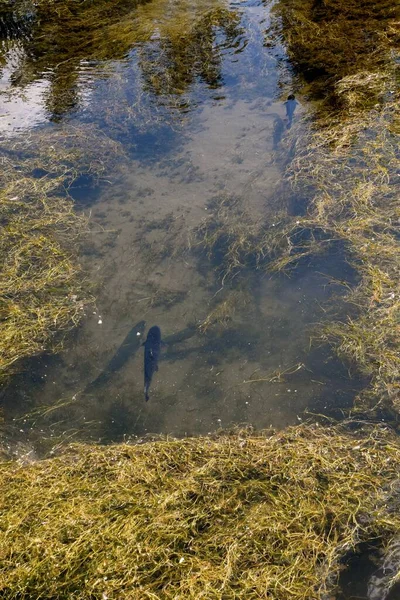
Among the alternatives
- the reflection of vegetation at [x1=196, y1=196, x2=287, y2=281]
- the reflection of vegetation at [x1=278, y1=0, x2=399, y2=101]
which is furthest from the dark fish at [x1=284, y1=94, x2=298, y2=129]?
the reflection of vegetation at [x1=196, y1=196, x2=287, y2=281]

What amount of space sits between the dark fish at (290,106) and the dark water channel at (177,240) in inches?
4.1

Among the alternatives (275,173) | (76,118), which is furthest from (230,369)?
(76,118)

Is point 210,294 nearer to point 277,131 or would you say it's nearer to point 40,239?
point 40,239

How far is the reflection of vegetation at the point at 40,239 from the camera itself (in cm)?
416

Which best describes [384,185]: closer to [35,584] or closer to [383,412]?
[383,412]

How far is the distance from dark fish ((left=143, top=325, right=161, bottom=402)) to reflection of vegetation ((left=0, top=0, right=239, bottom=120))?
14.4 ft

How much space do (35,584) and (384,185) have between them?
4.75m

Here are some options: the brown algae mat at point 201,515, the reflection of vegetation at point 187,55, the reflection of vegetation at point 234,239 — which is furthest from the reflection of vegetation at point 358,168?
the reflection of vegetation at point 187,55

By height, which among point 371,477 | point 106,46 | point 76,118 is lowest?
point 371,477

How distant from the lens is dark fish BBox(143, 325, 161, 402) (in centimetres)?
→ 375

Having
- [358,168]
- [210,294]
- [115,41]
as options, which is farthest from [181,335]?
[115,41]

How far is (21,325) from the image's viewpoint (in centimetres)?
416

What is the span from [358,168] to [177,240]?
228cm

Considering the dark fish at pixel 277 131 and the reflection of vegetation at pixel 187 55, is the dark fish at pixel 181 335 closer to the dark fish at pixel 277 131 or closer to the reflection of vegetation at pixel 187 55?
the dark fish at pixel 277 131
